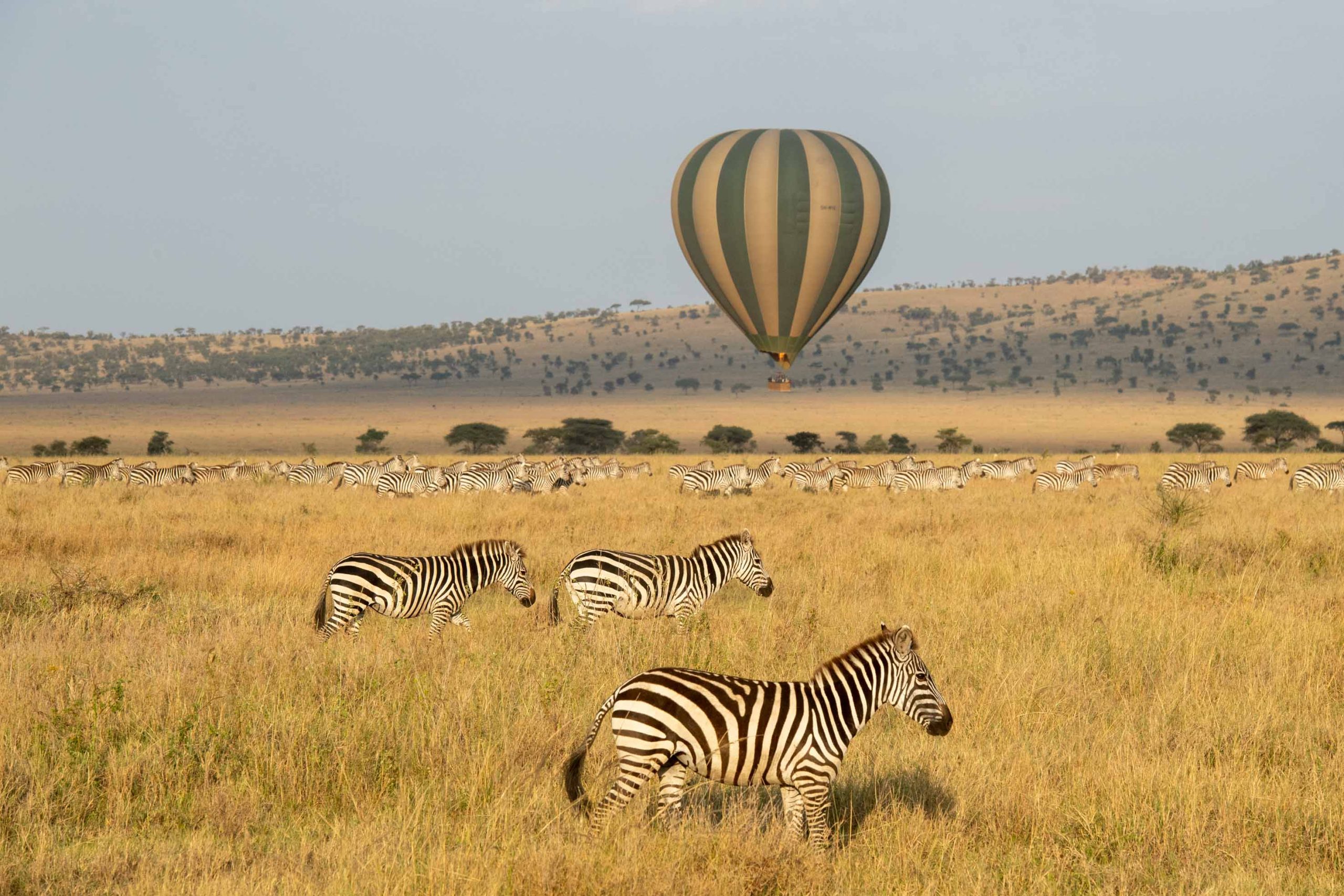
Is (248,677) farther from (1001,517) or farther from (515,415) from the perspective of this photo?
(515,415)

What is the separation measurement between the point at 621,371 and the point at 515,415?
101 ft

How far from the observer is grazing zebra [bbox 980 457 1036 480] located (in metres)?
34.2

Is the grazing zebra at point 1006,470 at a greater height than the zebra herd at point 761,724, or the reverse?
the zebra herd at point 761,724

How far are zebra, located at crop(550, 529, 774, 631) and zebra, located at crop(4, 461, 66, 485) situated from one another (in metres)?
23.3

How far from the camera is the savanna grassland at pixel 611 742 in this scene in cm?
520

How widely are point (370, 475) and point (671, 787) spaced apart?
2651cm

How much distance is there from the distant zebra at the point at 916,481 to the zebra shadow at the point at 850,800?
2382 centimetres

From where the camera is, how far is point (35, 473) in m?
29.8

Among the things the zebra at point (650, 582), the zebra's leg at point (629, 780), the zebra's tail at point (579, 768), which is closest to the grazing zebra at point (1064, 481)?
the zebra at point (650, 582)

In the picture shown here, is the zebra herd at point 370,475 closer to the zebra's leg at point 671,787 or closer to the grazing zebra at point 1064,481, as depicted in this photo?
the grazing zebra at point 1064,481

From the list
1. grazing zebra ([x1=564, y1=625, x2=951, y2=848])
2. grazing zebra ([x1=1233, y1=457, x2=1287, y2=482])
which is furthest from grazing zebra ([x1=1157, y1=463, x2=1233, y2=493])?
grazing zebra ([x1=564, y1=625, x2=951, y2=848])

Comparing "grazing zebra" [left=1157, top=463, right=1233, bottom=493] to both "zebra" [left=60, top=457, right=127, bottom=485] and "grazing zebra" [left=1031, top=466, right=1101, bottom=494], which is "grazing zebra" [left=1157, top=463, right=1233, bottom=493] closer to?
"grazing zebra" [left=1031, top=466, right=1101, bottom=494]

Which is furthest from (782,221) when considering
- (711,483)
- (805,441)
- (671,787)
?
(805,441)

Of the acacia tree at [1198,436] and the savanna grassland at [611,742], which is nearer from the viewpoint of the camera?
the savanna grassland at [611,742]
